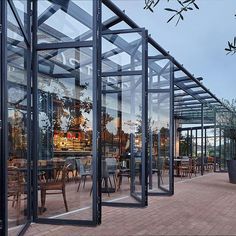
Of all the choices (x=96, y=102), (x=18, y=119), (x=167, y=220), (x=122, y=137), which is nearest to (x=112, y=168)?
(x=122, y=137)

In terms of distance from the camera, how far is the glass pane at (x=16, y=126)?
4.49 meters

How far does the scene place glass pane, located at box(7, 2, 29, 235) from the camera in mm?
4492

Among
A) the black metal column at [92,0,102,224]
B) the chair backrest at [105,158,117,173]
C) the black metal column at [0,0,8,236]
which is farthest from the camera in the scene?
the chair backrest at [105,158,117,173]

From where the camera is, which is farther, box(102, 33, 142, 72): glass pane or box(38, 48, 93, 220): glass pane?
box(102, 33, 142, 72): glass pane

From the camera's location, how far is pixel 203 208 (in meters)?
7.57

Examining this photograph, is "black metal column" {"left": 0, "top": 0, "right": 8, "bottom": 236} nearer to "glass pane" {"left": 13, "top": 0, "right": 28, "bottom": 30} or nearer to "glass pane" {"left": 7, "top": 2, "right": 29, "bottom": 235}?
"glass pane" {"left": 7, "top": 2, "right": 29, "bottom": 235}

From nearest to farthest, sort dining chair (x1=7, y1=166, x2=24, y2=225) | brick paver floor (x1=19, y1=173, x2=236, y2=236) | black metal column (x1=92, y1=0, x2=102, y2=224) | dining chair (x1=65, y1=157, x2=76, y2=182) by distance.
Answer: dining chair (x1=7, y1=166, x2=24, y2=225), brick paver floor (x1=19, y1=173, x2=236, y2=236), black metal column (x1=92, y1=0, x2=102, y2=224), dining chair (x1=65, y1=157, x2=76, y2=182)

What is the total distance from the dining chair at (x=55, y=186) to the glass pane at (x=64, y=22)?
2.06 meters

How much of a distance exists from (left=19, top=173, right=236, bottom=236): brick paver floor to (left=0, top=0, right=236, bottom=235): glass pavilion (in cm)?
33

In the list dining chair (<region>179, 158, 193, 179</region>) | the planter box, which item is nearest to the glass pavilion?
the planter box

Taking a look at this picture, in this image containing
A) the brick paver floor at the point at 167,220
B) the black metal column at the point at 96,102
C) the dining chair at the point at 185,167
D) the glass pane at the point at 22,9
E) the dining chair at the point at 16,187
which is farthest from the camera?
the dining chair at the point at 185,167

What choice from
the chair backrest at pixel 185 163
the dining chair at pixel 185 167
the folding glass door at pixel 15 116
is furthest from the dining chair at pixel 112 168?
the chair backrest at pixel 185 163

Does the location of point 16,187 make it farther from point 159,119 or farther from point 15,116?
point 159,119

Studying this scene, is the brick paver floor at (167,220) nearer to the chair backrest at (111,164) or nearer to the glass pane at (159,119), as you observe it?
the chair backrest at (111,164)
